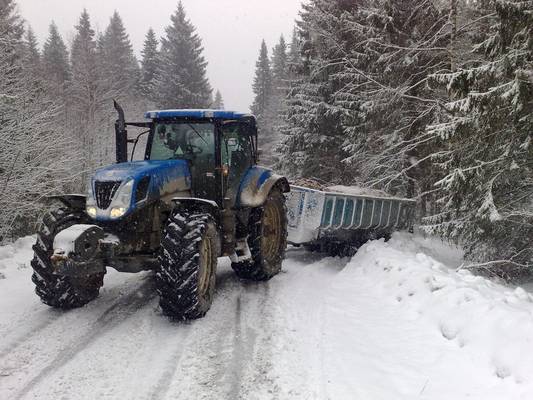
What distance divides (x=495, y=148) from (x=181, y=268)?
6.90m

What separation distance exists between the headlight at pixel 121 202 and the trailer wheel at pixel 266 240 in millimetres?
2361

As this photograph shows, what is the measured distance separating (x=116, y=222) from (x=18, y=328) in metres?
1.48

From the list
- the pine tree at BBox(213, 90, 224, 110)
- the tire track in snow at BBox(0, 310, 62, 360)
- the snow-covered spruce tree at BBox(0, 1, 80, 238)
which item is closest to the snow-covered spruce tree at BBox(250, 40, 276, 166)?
the pine tree at BBox(213, 90, 224, 110)

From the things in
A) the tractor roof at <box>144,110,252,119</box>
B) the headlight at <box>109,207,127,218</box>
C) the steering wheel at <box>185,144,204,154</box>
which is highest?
the tractor roof at <box>144,110,252,119</box>

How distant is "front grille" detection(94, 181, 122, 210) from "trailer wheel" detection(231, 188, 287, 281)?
7.93ft

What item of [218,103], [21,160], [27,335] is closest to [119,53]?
[218,103]

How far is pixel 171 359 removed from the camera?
14.5 ft

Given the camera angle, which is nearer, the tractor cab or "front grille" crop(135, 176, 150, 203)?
"front grille" crop(135, 176, 150, 203)

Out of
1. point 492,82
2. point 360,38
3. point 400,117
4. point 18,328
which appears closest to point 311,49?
point 360,38

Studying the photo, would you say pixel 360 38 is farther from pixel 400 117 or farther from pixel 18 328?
pixel 18 328

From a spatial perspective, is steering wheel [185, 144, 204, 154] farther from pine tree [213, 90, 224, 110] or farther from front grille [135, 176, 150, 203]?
pine tree [213, 90, 224, 110]

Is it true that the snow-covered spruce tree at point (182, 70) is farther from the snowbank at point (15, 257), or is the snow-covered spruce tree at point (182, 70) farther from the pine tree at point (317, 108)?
the snowbank at point (15, 257)

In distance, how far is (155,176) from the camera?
5.76m

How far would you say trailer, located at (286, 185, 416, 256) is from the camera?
Answer: 9.20 metres
